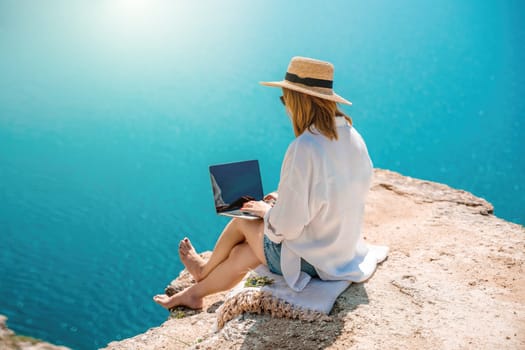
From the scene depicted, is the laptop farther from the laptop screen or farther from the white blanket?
the white blanket

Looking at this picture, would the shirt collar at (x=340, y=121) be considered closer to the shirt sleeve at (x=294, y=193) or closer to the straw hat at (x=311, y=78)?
the straw hat at (x=311, y=78)

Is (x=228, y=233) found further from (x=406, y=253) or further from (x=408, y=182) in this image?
(x=408, y=182)

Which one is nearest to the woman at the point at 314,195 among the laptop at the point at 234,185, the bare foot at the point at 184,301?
the laptop at the point at 234,185

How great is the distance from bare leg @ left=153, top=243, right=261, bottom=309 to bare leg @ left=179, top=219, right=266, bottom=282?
4cm

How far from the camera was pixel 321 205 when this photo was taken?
6.68 ft

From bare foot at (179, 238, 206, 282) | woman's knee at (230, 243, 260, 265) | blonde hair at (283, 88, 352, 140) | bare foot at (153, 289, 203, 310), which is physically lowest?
bare foot at (153, 289, 203, 310)

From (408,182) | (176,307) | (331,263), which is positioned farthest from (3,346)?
(408,182)

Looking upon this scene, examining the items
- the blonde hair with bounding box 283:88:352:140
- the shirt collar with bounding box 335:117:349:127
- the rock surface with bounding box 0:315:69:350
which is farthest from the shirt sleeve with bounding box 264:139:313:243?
the rock surface with bounding box 0:315:69:350

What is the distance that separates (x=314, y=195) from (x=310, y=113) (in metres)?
0.36

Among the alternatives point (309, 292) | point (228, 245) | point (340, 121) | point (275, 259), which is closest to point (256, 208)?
point (275, 259)

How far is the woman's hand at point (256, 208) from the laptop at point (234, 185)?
0.08m

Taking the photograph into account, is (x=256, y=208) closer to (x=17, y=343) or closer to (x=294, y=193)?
(x=294, y=193)

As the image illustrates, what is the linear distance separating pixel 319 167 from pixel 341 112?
14.0 inches

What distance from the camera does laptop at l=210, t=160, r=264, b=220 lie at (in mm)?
2473
